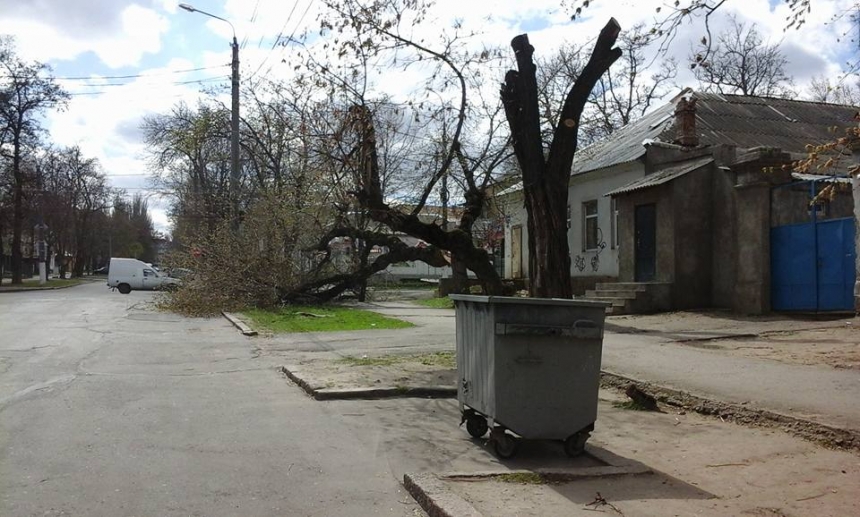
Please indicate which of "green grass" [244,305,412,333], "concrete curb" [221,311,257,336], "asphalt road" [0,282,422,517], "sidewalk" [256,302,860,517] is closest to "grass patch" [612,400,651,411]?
"sidewalk" [256,302,860,517]

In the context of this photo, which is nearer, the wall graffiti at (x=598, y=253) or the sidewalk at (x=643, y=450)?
the sidewalk at (x=643, y=450)

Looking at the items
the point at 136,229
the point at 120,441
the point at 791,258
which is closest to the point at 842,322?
the point at 791,258

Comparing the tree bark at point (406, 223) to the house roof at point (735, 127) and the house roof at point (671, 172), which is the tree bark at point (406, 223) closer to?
the house roof at point (671, 172)

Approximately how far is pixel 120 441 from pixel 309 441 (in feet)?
5.38

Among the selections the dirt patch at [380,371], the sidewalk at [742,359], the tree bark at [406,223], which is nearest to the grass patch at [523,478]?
the sidewalk at [742,359]

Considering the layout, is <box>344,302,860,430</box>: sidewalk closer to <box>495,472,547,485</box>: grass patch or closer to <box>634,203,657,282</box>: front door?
<box>634,203,657,282</box>: front door

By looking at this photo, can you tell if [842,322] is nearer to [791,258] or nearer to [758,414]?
[791,258]

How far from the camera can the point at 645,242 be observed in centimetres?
1803

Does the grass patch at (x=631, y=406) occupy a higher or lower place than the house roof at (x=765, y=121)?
lower

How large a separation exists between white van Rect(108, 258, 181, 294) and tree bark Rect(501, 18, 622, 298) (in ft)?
118

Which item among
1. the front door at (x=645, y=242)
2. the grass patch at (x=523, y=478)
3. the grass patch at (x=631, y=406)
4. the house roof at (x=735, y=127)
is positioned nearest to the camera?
the grass patch at (x=523, y=478)

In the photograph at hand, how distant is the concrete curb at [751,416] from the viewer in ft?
19.1

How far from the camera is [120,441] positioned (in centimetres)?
634

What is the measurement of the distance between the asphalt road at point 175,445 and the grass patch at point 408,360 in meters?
1.36
